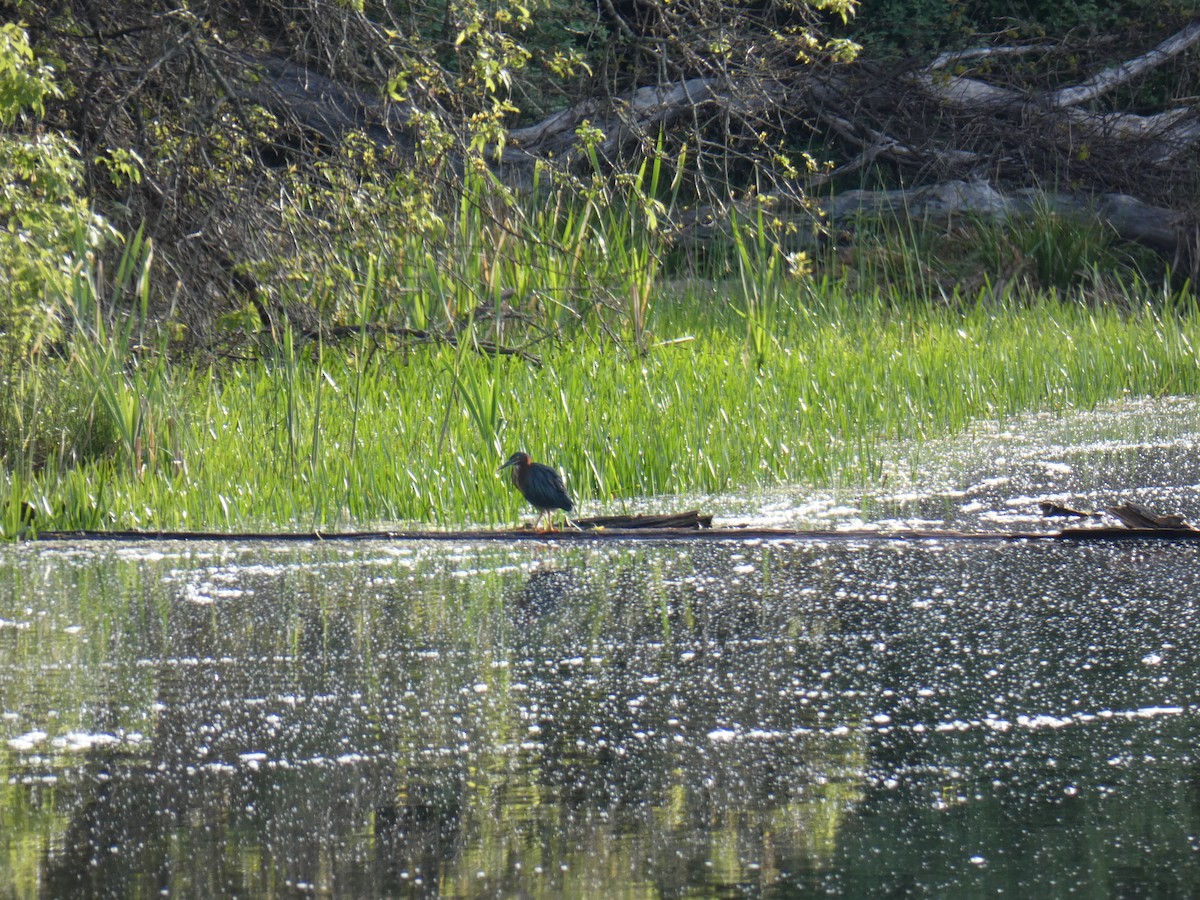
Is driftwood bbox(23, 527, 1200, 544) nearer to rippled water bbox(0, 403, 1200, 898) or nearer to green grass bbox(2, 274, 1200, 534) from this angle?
rippled water bbox(0, 403, 1200, 898)

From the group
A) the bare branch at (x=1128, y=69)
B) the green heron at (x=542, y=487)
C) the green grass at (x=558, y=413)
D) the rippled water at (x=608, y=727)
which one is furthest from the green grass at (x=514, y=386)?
the bare branch at (x=1128, y=69)

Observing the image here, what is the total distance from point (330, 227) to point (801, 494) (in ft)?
6.80

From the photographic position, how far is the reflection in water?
5.89 feet

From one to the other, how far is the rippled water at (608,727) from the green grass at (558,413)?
3.01ft

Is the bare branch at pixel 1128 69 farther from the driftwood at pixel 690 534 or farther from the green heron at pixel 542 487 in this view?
the green heron at pixel 542 487

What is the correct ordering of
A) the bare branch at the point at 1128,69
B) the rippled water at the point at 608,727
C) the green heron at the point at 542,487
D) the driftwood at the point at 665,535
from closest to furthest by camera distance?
the rippled water at the point at 608,727 < the driftwood at the point at 665,535 < the green heron at the point at 542,487 < the bare branch at the point at 1128,69

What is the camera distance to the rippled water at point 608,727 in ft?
5.88

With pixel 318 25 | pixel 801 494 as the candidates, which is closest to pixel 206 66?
pixel 318 25

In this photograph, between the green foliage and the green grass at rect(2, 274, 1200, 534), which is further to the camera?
the green grass at rect(2, 274, 1200, 534)

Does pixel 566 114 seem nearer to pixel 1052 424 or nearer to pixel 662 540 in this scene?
pixel 1052 424

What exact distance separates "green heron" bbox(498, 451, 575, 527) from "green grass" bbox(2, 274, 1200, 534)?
0.36 metres

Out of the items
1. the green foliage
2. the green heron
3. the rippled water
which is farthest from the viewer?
the green foliage

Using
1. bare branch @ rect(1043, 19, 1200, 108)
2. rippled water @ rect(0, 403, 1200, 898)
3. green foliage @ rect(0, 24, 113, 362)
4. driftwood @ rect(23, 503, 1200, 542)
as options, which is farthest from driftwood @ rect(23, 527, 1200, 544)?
bare branch @ rect(1043, 19, 1200, 108)

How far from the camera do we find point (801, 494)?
15.8 feet
